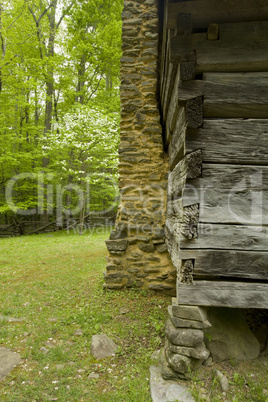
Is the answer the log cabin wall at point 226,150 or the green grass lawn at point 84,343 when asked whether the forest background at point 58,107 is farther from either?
the log cabin wall at point 226,150

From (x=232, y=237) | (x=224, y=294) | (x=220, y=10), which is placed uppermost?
(x=220, y=10)

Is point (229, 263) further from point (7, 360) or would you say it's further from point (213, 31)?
point (7, 360)

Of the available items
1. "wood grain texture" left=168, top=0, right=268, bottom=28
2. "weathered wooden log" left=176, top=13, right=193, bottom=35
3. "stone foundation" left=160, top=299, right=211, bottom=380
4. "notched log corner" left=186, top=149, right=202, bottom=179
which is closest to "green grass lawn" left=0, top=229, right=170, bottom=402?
"stone foundation" left=160, top=299, right=211, bottom=380

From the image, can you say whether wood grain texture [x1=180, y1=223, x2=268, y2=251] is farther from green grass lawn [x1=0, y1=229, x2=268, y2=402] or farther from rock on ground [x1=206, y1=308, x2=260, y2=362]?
green grass lawn [x1=0, y1=229, x2=268, y2=402]

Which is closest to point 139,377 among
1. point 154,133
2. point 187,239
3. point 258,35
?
point 187,239

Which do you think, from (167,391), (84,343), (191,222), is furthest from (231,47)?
(84,343)

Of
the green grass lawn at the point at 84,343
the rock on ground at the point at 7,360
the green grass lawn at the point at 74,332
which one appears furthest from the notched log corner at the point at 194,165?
the rock on ground at the point at 7,360

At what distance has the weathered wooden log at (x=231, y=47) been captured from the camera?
6.95 ft

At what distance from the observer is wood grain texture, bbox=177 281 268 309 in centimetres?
221

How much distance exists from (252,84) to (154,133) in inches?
99.9

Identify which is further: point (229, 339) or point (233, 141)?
point (229, 339)

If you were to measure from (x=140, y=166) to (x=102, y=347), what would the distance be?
302cm

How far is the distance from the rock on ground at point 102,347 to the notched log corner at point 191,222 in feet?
5.76

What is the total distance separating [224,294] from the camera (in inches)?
88.0
